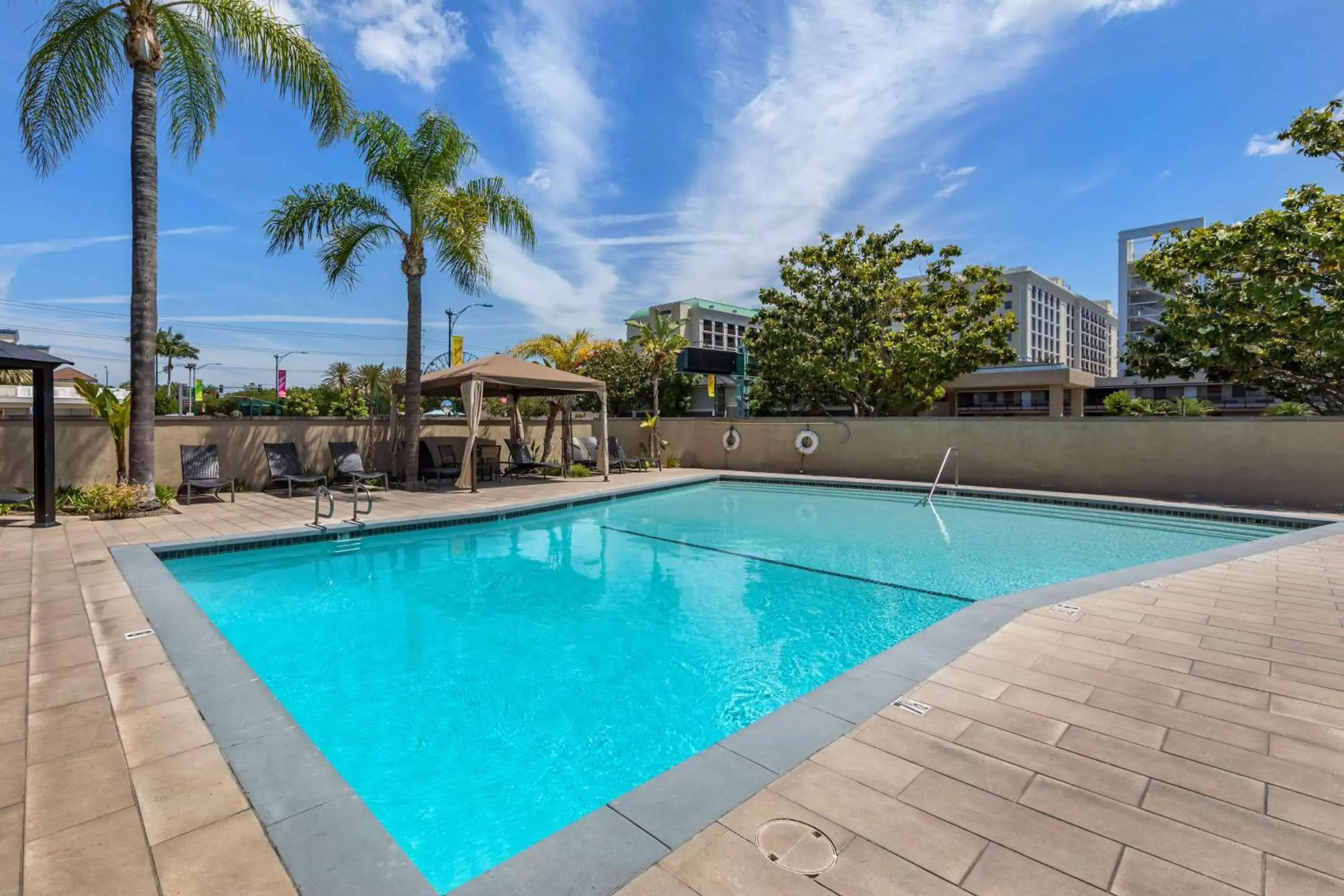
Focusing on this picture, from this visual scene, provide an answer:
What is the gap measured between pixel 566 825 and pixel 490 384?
33.5 feet

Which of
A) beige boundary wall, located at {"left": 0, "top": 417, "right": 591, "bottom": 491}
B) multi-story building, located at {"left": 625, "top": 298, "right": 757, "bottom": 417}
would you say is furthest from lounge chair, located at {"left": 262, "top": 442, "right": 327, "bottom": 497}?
multi-story building, located at {"left": 625, "top": 298, "right": 757, "bottom": 417}

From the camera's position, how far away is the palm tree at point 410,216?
11.3 m

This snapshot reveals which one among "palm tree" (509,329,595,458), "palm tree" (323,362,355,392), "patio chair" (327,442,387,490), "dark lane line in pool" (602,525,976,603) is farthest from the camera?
"palm tree" (323,362,355,392)

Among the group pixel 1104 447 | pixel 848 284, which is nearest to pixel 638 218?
pixel 848 284

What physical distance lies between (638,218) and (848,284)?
23.9 ft

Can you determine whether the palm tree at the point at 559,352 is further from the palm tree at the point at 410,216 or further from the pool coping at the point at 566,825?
the pool coping at the point at 566,825

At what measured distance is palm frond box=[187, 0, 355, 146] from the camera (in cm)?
873

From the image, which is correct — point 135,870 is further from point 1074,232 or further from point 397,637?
point 1074,232

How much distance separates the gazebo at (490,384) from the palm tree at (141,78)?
4.45 m

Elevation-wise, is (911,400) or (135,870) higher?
(911,400)

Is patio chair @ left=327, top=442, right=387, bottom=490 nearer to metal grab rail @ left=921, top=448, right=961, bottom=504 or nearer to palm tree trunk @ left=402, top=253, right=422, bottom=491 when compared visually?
palm tree trunk @ left=402, top=253, right=422, bottom=491

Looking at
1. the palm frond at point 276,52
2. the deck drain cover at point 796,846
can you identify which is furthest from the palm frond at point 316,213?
the deck drain cover at point 796,846

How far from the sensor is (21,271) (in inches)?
701

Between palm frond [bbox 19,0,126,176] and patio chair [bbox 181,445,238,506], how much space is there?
446 cm
